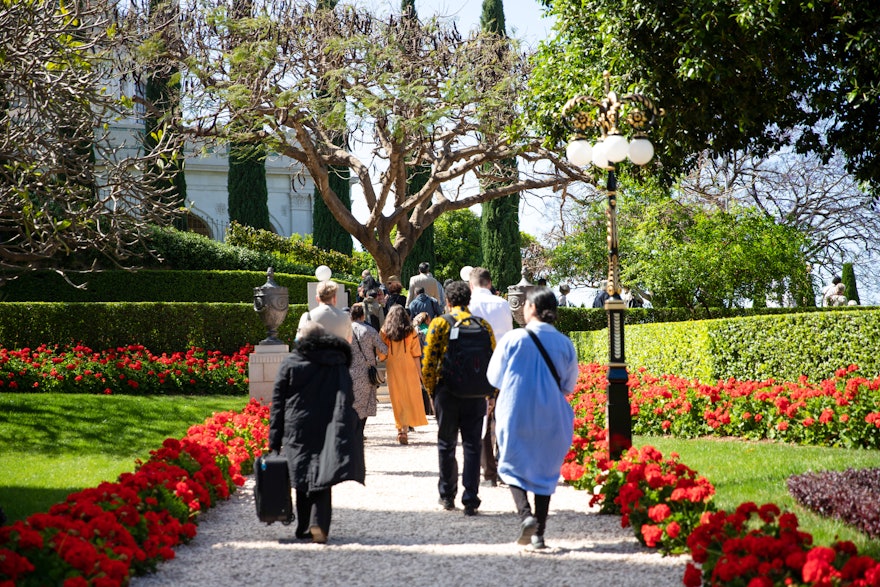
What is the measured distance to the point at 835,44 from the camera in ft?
35.1

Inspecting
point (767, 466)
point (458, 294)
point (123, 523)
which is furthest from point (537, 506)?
point (767, 466)

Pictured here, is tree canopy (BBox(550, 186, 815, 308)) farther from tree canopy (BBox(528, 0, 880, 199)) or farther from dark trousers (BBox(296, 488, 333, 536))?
dark trousers (BBox(296, 488, 333, 536))

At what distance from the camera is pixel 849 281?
110 feet

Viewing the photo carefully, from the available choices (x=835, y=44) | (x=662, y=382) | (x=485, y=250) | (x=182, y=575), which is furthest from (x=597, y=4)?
(x=485, y=250)

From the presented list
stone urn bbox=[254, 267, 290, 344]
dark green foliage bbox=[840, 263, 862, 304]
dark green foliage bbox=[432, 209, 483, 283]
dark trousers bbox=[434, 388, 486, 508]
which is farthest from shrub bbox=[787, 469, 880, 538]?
dark green foliage bbox=[432, 209, 483, 283]

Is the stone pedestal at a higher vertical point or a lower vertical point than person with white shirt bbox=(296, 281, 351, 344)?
lower

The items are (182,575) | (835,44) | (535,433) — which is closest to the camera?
(182,575)

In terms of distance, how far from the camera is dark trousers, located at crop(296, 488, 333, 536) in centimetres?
579

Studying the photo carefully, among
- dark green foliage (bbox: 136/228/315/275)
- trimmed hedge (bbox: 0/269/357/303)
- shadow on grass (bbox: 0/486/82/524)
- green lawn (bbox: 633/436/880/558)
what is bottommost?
shadow on grass (bbox: 0/486/82/524)

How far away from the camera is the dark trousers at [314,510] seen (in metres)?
5.79

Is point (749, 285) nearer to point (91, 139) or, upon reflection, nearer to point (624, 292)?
point (624, 292)

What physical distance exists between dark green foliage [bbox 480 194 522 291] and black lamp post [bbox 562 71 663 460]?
25.2m

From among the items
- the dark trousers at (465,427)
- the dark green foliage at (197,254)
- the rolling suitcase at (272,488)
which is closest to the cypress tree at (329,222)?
the dark green foliage at (197,254)

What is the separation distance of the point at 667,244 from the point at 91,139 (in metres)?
14.8
